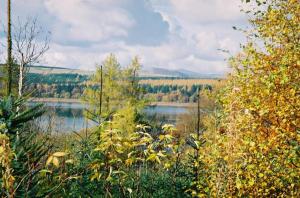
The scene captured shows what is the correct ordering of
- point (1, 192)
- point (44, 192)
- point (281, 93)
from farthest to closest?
point (281, 93), point (44, 192), point (1, 192)

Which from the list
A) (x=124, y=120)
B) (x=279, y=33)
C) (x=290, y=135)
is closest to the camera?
(x=290, y=135)

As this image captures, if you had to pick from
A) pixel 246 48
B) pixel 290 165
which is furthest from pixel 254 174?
pixel 246 48

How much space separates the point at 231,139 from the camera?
5.91 metres

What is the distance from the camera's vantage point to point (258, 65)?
852 cm

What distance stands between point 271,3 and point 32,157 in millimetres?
7138

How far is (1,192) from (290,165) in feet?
17.4

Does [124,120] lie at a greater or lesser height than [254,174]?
lesser

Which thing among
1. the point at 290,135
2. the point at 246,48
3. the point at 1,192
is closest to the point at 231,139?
the point at 290,135

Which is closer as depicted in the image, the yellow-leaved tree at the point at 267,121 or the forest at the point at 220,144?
the forest at the point at 220,144

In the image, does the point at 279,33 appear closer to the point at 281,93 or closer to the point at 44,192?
the point at 281,93

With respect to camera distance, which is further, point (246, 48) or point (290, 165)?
point (246, 48)

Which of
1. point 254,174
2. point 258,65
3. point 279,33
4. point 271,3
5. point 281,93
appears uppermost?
point 271,3

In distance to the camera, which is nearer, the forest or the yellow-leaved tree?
the forest

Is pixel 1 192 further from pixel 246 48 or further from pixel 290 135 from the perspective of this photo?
pixel 246 48
